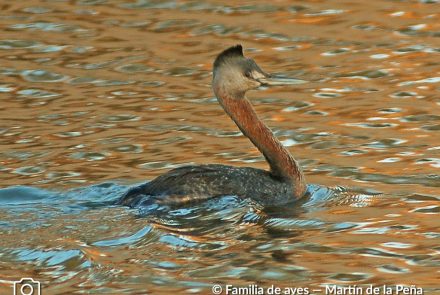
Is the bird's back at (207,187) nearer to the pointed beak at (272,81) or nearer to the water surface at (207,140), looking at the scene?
the water surface at (207,140)

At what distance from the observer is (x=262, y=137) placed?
1084 centimetres

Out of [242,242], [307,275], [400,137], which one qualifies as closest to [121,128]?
[400,137]

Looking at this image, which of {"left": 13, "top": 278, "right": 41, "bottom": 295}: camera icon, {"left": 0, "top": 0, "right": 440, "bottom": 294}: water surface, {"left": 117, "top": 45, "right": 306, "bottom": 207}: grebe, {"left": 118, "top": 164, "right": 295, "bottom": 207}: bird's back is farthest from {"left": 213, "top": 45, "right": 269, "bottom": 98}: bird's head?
{"left": 13, "top": 278, "right": 41, "bottom": 295}: camera icon

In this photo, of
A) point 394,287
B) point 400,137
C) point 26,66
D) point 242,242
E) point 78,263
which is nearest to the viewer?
point 394,287

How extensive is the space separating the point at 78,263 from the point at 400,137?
4.13 m

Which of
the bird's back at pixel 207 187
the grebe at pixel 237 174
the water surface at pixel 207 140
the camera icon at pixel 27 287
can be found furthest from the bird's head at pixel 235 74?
the camera icon at pixel 27 287

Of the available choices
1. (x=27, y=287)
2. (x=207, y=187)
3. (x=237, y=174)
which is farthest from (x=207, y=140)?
(x=27, y=287)

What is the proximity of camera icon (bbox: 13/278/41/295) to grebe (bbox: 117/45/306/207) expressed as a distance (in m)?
1.85

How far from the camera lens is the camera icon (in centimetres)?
800

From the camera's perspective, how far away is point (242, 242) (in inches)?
359

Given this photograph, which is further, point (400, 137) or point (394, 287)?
point (400, 137)

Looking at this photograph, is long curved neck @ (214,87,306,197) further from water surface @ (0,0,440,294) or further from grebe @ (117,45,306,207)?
water surface @ (0,0,440,294)

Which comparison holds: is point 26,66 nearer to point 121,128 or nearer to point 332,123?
point 121,128

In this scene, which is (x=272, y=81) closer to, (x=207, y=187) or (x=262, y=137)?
(x=262, y=137)
